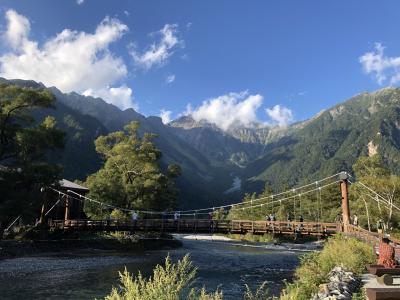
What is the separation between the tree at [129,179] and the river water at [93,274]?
41.3 ft

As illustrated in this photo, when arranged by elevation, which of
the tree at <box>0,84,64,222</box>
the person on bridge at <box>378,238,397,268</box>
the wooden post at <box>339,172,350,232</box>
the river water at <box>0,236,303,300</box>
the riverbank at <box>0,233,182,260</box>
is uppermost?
the tree at <box>0,84,64,222</box>

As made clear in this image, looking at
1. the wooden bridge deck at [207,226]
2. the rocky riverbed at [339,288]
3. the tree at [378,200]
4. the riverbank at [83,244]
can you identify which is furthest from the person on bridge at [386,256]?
the tree at [378,200]

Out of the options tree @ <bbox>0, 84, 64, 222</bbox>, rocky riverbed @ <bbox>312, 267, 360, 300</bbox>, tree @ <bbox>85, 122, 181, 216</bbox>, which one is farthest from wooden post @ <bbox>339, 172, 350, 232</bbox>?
tree @ <bbox>0, 84, 64, 222</bbox>

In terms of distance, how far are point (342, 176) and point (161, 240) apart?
87.4 feet

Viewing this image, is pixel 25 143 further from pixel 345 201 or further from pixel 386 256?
pixel 386 256

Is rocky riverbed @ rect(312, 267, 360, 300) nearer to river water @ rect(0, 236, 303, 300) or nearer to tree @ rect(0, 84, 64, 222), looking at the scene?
river water @ rect(0, 236, 303, 300)

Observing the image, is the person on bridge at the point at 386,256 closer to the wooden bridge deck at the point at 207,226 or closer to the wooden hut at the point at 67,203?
the wooden bridge deck at the point at 207,226

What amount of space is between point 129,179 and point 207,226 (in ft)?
52.5

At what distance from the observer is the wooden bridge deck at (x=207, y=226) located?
121 feet

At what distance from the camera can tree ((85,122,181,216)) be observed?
168ft

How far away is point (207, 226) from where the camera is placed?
1593 inches

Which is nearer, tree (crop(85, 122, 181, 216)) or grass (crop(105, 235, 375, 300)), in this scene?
grass (crop(105, 235, 375, 300))

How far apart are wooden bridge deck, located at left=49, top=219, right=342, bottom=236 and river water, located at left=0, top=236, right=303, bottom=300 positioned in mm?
2684

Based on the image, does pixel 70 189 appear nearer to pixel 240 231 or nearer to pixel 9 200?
pixel 9 200
